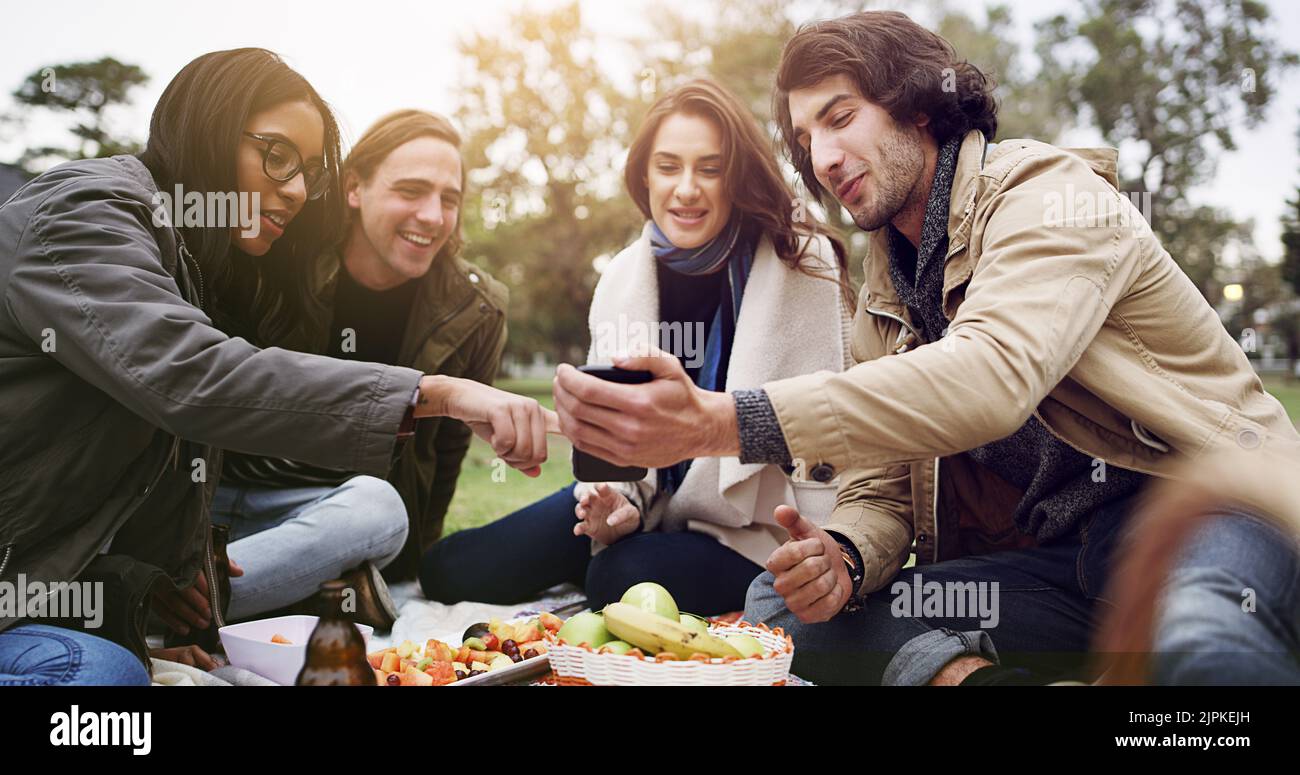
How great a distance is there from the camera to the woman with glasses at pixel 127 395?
2.13 meters

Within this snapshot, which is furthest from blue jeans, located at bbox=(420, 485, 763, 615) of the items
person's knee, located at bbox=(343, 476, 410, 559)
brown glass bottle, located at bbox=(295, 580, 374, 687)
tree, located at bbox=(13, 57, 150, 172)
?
tree, located at bbox=(13, 57, 150, 172)

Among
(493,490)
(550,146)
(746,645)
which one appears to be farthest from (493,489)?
(550,146)

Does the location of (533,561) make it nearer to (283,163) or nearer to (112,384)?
(283,163)

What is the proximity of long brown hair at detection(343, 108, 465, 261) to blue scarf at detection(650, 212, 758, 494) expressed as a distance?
1104mm

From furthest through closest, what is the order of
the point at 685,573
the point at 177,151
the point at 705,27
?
the point at 705,27 < the point at 685,573 < the point at 177,151

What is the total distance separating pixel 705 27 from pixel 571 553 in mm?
15918

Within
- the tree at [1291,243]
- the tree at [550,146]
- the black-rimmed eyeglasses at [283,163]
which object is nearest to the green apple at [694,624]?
the black-rimmed eyeglasses at [283,163]

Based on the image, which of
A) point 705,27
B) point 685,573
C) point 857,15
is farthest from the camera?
point 705,27

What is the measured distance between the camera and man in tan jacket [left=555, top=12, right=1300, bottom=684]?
2033 mm

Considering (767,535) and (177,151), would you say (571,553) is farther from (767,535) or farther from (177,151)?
(177,151)
